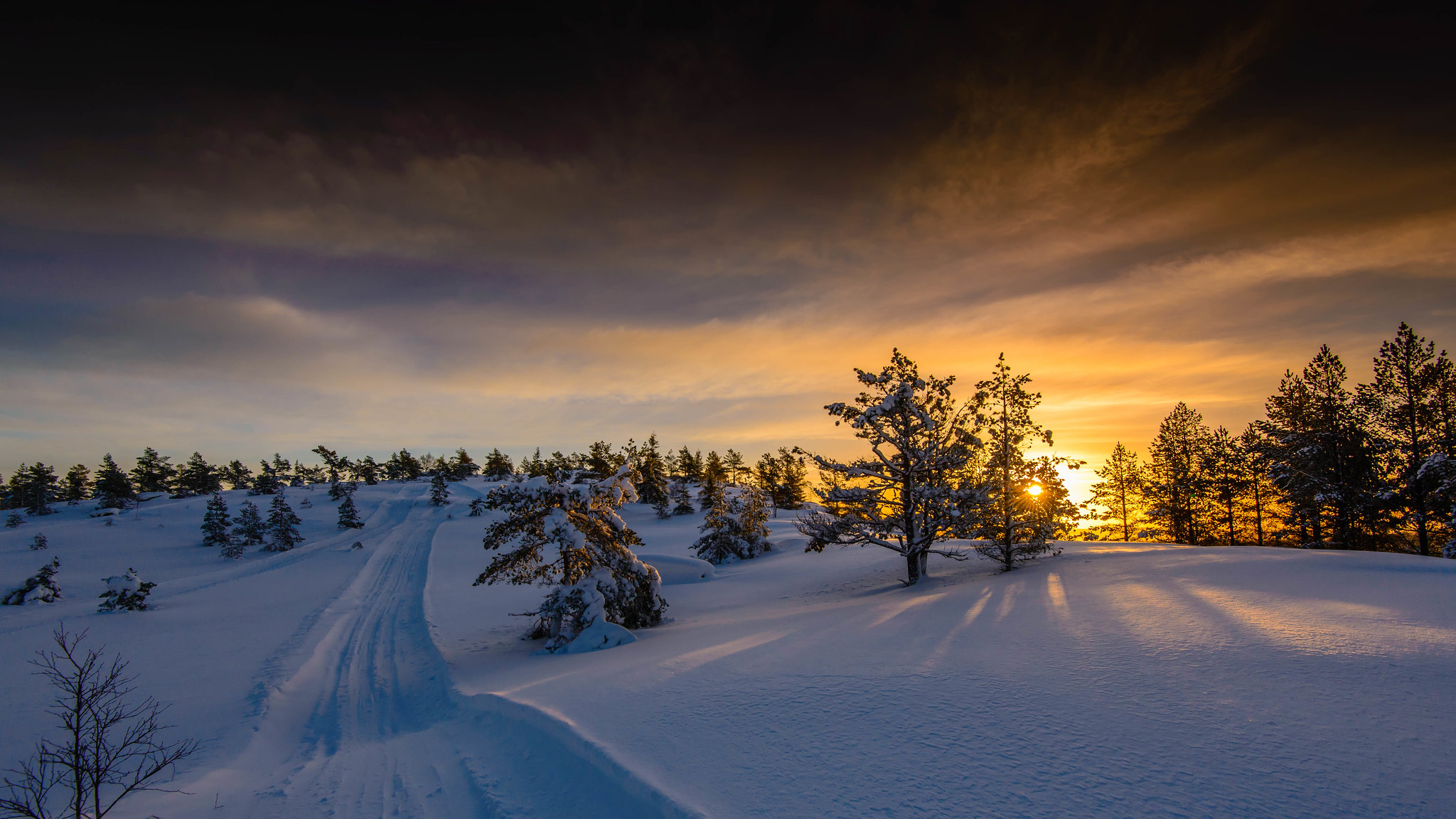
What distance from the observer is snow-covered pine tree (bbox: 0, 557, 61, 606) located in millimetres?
25594

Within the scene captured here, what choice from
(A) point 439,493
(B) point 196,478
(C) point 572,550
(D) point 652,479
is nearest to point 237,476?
(B) point 196,478

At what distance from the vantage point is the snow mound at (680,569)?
29.5 m

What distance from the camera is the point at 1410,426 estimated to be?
25.1 meters

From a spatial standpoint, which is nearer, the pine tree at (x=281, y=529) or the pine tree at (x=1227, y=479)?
the pine tree at (x=1227, y=479)

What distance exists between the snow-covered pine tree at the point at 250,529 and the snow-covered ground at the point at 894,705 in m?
40.7

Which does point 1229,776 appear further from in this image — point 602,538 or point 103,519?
point 103,519

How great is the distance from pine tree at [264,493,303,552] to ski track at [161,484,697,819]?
4807cm

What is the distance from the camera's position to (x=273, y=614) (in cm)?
2223

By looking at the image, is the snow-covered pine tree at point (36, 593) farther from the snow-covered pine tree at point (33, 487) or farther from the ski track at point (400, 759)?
the snow-covered pine tree at point (33, 487)

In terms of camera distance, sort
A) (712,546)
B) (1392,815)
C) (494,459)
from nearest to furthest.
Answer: (1392,815) → (712,546) → (494,459)

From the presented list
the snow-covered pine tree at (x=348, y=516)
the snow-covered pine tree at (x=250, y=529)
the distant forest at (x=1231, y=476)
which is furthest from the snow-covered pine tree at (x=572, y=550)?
the snow-covered pine tree at (x=348, y=516)

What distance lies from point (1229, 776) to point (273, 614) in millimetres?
29968

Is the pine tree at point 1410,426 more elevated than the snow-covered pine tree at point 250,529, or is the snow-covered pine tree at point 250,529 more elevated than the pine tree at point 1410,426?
the pine tree at point 1410,426

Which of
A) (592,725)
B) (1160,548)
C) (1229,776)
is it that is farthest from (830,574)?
(1229,776)
